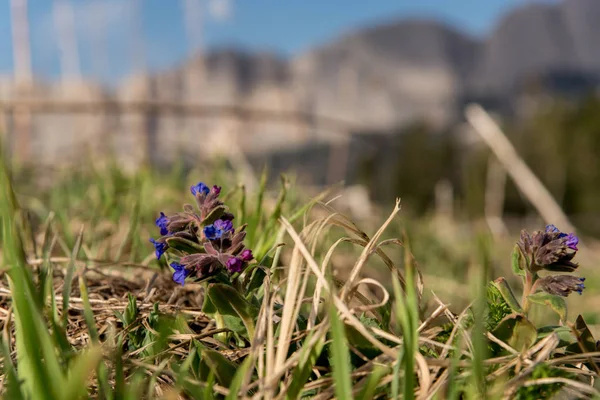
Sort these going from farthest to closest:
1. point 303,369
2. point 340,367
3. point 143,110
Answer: point 143,110, point 303,369, point 340,367

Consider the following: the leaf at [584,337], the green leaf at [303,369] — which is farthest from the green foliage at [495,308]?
the green leaf at [303,369]

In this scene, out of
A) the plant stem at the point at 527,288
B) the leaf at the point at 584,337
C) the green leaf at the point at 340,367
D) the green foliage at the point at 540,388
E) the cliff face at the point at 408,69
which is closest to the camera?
the green leaf at the point at 340,367

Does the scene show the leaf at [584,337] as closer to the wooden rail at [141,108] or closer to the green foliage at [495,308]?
the green foliage at [495,308]

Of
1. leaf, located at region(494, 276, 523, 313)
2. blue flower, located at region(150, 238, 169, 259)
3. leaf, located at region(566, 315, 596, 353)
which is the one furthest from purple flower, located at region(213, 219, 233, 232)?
leaf, located at region(566, 315, 596, 353)

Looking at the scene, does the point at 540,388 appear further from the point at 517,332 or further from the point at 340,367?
the point at 340,367

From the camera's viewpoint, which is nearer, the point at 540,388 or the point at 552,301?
the point at 540,388

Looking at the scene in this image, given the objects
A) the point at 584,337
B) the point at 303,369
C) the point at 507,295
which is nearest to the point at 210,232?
the point at 303,369

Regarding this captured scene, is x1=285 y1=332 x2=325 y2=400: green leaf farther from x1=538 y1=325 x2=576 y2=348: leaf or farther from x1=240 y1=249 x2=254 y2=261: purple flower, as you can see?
x1=538 y1=325 x2=576 y2=348: leaf

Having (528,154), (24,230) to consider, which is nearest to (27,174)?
(24,230)
